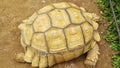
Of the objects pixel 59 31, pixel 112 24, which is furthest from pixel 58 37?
pixel 112 24

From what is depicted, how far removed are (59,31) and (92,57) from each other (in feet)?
2.07

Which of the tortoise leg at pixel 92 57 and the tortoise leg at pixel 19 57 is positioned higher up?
the tortoise leg at pixel 92 57

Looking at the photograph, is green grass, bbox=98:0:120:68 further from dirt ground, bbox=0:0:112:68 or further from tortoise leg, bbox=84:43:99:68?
tortoise leg, bbox=84:43:99:68

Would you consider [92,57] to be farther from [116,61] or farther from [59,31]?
[59,31]

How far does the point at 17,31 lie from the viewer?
13.6 feet

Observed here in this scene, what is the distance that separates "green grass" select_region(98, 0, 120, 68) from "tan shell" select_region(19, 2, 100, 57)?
42 cm

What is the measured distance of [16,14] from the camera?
14.4ft

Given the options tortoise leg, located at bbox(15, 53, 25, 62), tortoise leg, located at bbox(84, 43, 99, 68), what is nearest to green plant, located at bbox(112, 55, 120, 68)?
tortoise leg, located at bbox(84, 43, 99, 68)

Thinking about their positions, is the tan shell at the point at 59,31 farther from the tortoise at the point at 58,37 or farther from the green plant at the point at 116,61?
the green plant at the point at 116,61

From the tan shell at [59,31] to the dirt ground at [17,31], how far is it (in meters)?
0.29

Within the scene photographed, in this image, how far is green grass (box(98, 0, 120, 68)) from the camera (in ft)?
12.2

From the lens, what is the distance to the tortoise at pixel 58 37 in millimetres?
3408

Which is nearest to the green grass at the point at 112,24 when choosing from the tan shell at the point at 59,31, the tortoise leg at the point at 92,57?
the tortoise leg at the point at 92,57

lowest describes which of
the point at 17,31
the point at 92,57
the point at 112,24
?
the point at 17,31
